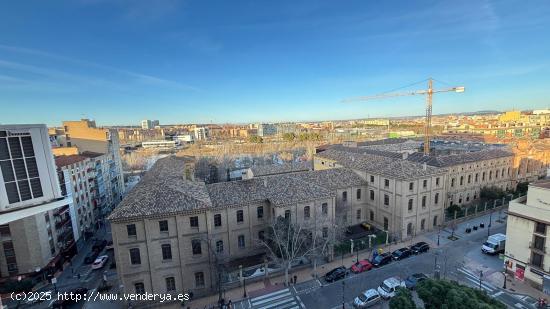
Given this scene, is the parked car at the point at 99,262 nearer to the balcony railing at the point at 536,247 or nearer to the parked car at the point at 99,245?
the parked car at the point at 99,245

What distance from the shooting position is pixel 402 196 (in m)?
36.1

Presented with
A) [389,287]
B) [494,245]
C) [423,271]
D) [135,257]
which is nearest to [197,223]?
[135,257]

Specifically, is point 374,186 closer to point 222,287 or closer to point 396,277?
point 396,277

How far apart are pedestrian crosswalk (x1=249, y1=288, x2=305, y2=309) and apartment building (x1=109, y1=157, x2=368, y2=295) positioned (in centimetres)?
543

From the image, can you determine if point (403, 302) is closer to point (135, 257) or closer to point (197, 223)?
point (197, 223)

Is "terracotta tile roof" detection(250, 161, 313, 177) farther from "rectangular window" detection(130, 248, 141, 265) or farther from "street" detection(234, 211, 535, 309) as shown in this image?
"rectangular window" detection(130, 248, 141, 265)

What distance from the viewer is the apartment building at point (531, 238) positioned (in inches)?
1020

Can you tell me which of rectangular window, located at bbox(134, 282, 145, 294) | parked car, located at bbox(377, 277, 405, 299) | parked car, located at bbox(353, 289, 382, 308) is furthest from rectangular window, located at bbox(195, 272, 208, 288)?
parked car, located at bbox(377, 277, 405, 299)

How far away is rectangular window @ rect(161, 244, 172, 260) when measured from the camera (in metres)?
27.4

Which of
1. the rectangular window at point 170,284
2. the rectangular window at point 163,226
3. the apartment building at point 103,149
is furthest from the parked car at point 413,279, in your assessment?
the apartment building at point 103,149

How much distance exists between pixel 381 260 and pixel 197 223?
21118 mm

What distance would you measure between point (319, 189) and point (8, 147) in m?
29.7

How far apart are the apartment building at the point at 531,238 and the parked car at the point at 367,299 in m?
15.4

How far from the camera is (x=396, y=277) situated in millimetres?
29172
